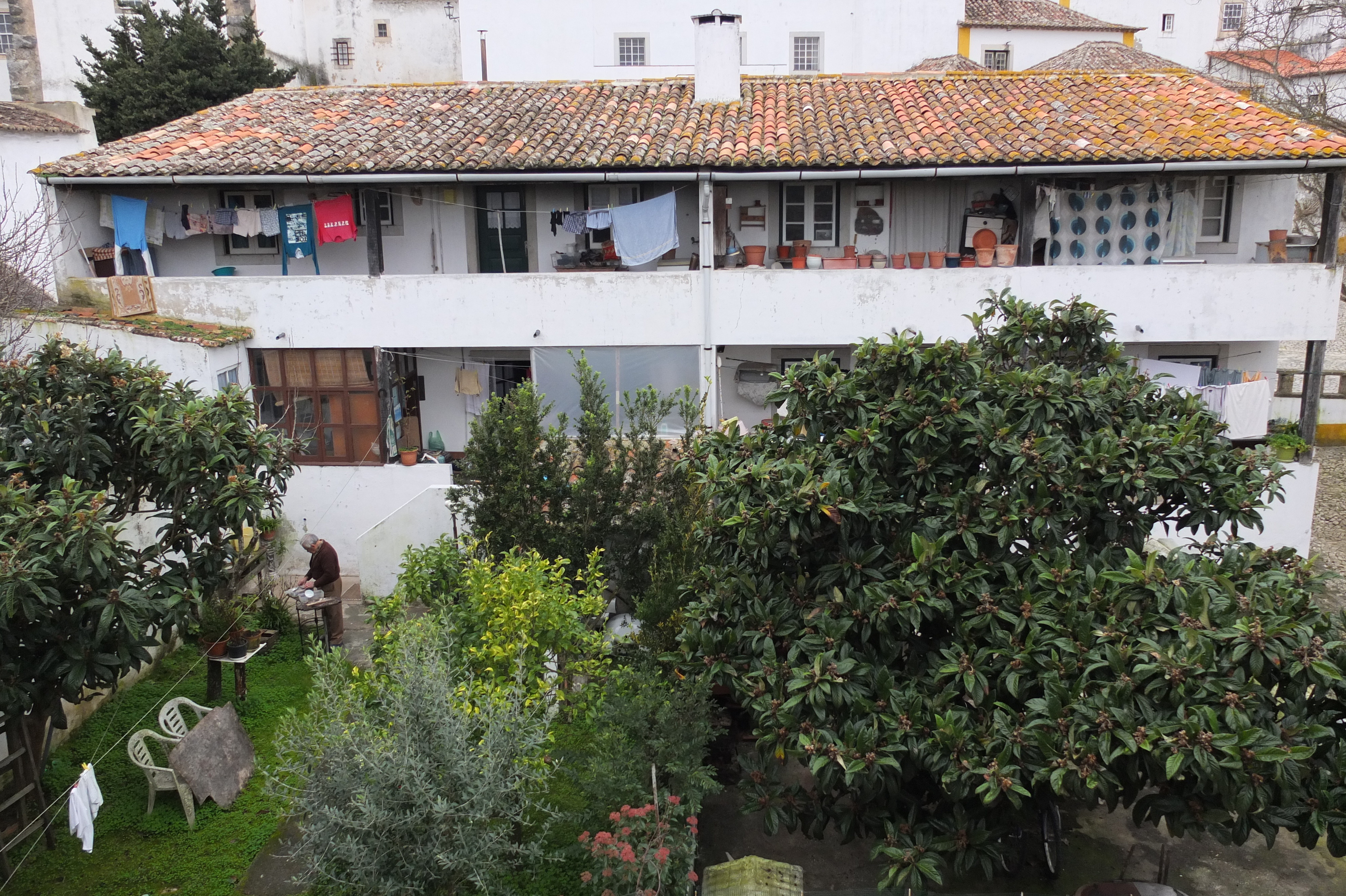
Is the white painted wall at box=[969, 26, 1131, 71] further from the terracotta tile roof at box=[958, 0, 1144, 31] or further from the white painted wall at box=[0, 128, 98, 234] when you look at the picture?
the white painted wall at box=[0, 128, 98, 234]

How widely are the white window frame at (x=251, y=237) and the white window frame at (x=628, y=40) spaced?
11845mm

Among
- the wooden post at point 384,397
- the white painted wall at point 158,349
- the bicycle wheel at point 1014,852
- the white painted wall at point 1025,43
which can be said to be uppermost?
the white painted wall at point 1025,43

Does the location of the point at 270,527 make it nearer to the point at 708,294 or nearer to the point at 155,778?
the point at 155,778

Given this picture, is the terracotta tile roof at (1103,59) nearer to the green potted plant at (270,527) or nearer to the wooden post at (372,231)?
the wooden post at (372,231)

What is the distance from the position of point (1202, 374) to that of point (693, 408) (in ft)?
32.6

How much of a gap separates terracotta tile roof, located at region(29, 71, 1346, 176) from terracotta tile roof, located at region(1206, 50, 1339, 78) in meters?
14.0

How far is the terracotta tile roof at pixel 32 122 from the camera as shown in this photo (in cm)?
2130

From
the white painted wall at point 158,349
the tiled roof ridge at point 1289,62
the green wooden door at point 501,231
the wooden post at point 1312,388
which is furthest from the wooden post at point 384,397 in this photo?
the tiled roof ridge at point 1289,62

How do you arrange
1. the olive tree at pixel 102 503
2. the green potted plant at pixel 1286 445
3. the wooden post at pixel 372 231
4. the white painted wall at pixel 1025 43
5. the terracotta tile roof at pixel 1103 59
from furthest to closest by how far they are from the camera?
the white painted wall at pixel 1025 43, the terracotta tile roof at pixel 1103 59, the wooden post at pixel 372 231, the green potted plant at pixel 1286 445, the olive tree at pixel 102 503

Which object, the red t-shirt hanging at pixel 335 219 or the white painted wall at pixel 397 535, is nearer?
the white painted wall at pixel 397 535

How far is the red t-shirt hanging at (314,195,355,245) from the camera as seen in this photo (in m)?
17.0

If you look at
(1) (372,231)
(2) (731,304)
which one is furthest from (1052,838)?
(1) (372,231)

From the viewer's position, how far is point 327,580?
515 inches

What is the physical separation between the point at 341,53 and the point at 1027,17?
2579 cm
